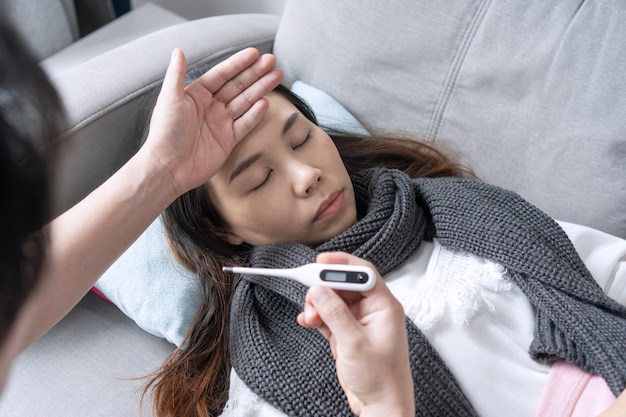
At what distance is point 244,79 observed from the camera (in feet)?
3.80

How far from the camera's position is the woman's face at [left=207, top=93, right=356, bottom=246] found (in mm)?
1087

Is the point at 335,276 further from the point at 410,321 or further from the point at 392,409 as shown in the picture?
the point at 410,321

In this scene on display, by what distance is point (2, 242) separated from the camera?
0.46 meters

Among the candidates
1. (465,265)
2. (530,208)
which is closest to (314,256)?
(465,265)

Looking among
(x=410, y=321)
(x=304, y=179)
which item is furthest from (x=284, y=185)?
(x=410, y=321)

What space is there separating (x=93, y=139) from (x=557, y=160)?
33.6 inches

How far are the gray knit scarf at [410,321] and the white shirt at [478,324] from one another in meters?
0.02

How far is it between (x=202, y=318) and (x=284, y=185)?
0.29m

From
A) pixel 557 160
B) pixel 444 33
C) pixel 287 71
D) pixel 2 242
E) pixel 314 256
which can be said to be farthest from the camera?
pixel 287 71

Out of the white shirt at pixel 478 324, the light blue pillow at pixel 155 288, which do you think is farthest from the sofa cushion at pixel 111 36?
the white shirt at pixel 478 324

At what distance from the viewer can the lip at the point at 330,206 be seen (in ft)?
3.62

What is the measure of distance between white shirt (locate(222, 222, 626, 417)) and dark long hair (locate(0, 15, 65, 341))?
23.5 inches

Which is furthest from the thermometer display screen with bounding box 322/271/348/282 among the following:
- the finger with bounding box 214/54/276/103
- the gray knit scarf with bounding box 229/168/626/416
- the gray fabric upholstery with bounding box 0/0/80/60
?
the gray fabric upholstery with bounding box 0/0/80/60

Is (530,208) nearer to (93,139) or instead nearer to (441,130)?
(441,130)
